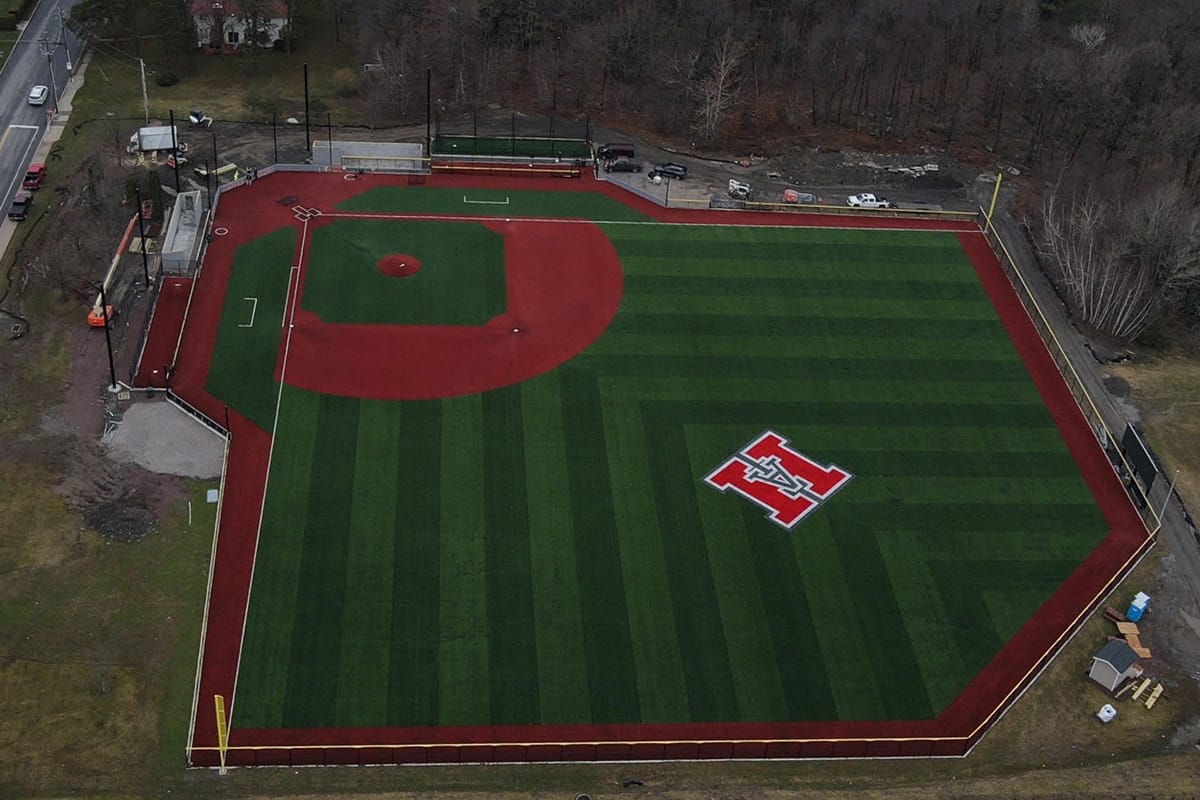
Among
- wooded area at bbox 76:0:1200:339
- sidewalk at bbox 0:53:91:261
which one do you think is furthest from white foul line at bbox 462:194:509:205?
sidewalk at bbox 0:53:91:261

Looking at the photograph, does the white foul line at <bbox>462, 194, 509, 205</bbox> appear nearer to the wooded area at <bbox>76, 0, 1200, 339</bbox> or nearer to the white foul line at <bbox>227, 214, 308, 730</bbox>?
the white foul line at <bbox>227, 214, 308, 730</bbox>

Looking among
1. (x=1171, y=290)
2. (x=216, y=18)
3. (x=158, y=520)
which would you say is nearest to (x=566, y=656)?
(x=158, y=520)

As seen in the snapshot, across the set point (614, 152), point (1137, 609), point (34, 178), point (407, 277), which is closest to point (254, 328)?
point (407, 277)

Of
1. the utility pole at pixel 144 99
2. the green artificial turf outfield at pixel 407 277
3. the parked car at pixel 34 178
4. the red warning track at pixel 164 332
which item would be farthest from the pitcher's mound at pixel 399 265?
the utility pole at pixel 144 99

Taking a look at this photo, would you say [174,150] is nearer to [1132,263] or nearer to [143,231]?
[143,231]

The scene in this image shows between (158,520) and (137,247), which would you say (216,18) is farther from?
(158,520)

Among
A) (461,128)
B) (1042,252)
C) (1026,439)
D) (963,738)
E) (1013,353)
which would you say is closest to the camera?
(963,738)

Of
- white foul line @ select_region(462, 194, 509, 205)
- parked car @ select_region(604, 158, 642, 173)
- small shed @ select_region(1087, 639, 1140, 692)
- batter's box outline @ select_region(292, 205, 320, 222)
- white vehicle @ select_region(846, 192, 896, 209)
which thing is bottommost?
batter's box outline @ select_region(292, 205, 320, 222)
